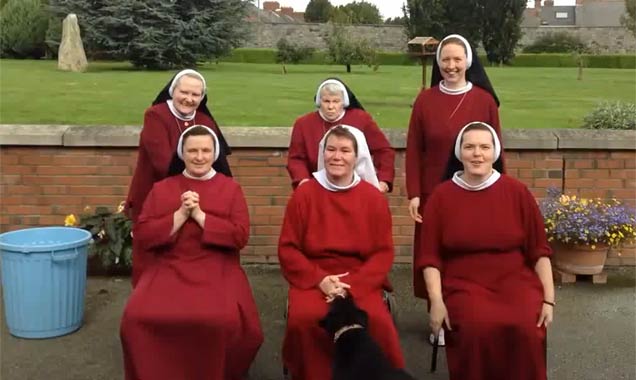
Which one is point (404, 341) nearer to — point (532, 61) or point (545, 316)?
point (545, 316)

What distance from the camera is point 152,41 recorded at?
78.6 feet

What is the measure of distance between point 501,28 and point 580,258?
33.1m

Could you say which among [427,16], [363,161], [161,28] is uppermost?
[427,16]

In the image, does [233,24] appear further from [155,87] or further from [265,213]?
[265,213]

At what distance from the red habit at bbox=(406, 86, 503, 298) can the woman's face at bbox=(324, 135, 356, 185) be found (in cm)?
81

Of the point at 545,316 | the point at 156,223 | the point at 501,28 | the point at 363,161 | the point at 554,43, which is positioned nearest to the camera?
the point at 545,316

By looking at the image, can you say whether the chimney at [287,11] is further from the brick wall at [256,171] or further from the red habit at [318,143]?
the red habit at [318,143]

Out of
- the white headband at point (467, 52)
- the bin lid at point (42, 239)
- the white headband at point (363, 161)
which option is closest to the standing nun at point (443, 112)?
the white headband at point (467, 52)

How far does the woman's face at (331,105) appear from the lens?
487 cm

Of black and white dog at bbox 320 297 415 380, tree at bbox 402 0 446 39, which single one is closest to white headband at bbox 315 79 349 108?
black and white dog at bbox 320 297 415 380

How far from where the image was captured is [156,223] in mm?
3902

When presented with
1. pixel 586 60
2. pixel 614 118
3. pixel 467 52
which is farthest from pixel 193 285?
pixel 586 60

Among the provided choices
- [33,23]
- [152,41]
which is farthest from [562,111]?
[33,23]

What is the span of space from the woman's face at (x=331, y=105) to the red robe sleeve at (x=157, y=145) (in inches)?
40.3
